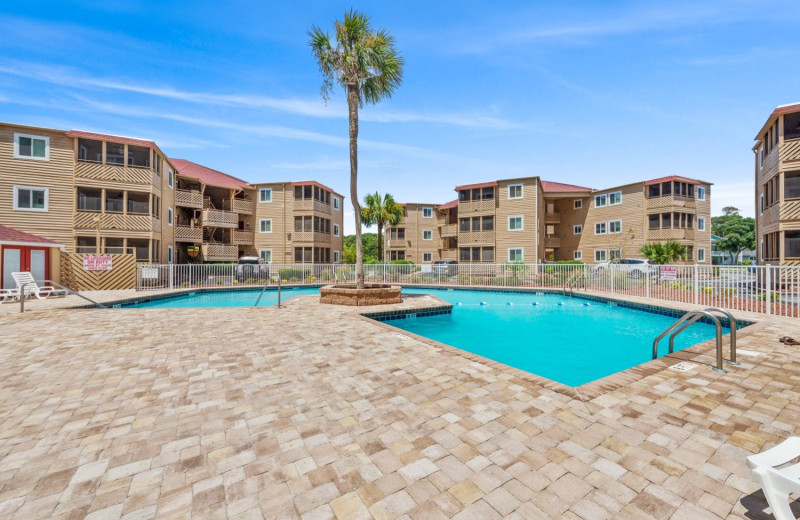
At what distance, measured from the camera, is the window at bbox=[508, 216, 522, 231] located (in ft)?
101

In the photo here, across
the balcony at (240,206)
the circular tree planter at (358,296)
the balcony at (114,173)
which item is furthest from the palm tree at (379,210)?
the circular tree planter at (358,296)

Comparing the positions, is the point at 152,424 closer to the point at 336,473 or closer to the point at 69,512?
the point at 69,512

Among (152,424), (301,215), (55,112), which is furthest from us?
(301,215)

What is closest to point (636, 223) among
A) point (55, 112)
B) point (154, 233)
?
point (154, 233)

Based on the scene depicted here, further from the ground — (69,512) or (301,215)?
(301,215)

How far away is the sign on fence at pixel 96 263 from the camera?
1759 cm

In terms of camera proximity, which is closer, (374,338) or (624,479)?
(624,479)

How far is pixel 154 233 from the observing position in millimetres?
22234

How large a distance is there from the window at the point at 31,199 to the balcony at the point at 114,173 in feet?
6.45

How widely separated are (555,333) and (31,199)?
2789 centimetres

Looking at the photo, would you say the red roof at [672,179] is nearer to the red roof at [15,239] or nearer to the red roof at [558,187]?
the red roof at [558,187]

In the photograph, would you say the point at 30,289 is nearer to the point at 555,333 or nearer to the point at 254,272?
the point at 254,272

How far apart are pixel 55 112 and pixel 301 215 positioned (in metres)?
16.9

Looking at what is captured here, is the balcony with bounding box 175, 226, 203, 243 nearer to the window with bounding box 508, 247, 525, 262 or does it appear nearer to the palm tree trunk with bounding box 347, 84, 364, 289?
the palm tree trunk with bounding box 347, 84, 364, 289
